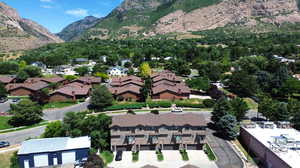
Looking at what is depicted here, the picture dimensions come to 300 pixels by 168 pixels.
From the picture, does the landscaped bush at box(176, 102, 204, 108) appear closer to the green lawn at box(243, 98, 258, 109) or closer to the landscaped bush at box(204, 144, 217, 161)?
the green lawn at box(243, 98, 258, 109)

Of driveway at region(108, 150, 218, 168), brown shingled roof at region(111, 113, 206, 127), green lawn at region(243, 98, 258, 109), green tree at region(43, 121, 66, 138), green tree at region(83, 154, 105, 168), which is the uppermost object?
brown shingled roof at region(111, 113, 206, 127)

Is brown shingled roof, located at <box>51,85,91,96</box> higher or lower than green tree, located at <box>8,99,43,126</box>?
higher

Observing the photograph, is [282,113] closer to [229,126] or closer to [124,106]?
[229,126]

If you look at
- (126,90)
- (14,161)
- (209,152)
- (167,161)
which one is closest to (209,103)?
(209,152)

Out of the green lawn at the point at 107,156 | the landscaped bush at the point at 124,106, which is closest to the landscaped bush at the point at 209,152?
the green lawn at the point at 107,156

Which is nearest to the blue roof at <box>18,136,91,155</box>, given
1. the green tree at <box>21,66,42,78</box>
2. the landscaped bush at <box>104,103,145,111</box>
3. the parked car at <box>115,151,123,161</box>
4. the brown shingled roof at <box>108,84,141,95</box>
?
the parked car at <box>115,151,123,161</box>

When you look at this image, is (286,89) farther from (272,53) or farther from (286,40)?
(286,40)

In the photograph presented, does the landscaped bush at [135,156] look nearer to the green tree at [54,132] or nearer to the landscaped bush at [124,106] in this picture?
the green tree at [54,132]
